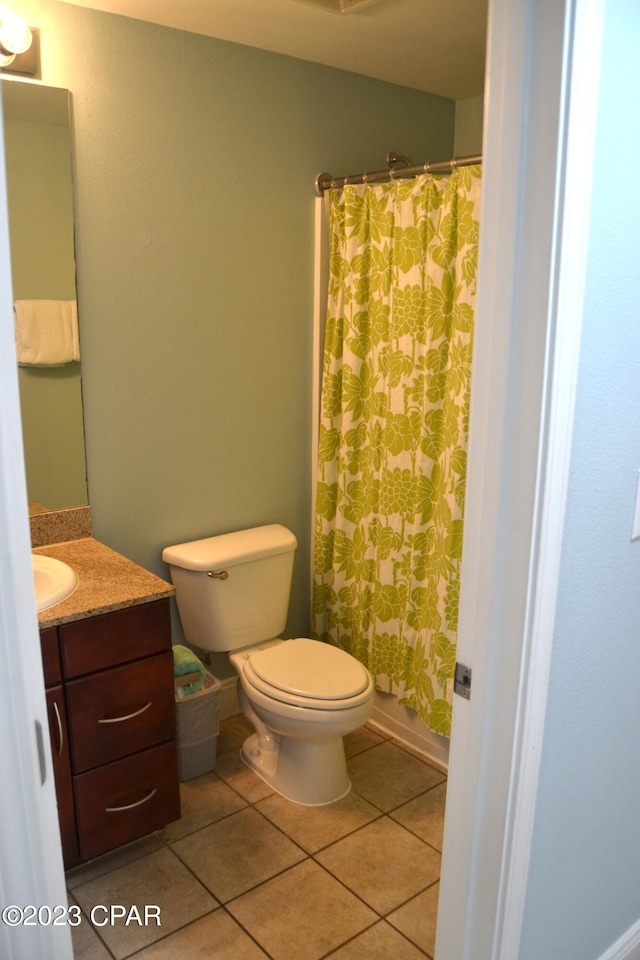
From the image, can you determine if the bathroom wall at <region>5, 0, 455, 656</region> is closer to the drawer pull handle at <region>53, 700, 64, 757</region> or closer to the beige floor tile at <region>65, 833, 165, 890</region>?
the drawer pull handle at <region>53, 700, 64, 757</region>

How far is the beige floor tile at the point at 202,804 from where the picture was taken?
2.29m

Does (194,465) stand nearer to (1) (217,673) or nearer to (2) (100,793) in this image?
(1) (217,673)

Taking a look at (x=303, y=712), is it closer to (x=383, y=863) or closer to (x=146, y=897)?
(x=383, y=863)

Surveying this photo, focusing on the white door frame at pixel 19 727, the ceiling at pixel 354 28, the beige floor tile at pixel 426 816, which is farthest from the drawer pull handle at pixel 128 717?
the ceiling at pixel 354 28

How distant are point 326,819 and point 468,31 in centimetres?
240

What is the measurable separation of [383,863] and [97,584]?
3.67ft

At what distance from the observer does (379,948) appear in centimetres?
186

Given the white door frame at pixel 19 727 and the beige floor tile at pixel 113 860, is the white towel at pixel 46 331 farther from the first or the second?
the white door frame at pixel 19 727

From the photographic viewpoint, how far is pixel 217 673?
111 inches

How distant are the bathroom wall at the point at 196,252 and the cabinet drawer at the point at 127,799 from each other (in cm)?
69

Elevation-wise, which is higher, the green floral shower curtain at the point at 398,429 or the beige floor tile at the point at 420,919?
the green floral shower curtain at the point at 398,429

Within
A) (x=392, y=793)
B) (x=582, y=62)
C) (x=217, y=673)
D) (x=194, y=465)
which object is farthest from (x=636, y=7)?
(x=217, y=673)

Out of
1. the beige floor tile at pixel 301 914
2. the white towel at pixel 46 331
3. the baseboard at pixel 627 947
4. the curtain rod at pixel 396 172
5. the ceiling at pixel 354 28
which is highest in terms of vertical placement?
the ceiling at pixel 354 28

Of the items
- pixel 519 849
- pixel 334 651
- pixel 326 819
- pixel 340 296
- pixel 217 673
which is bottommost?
pixel 326 819
